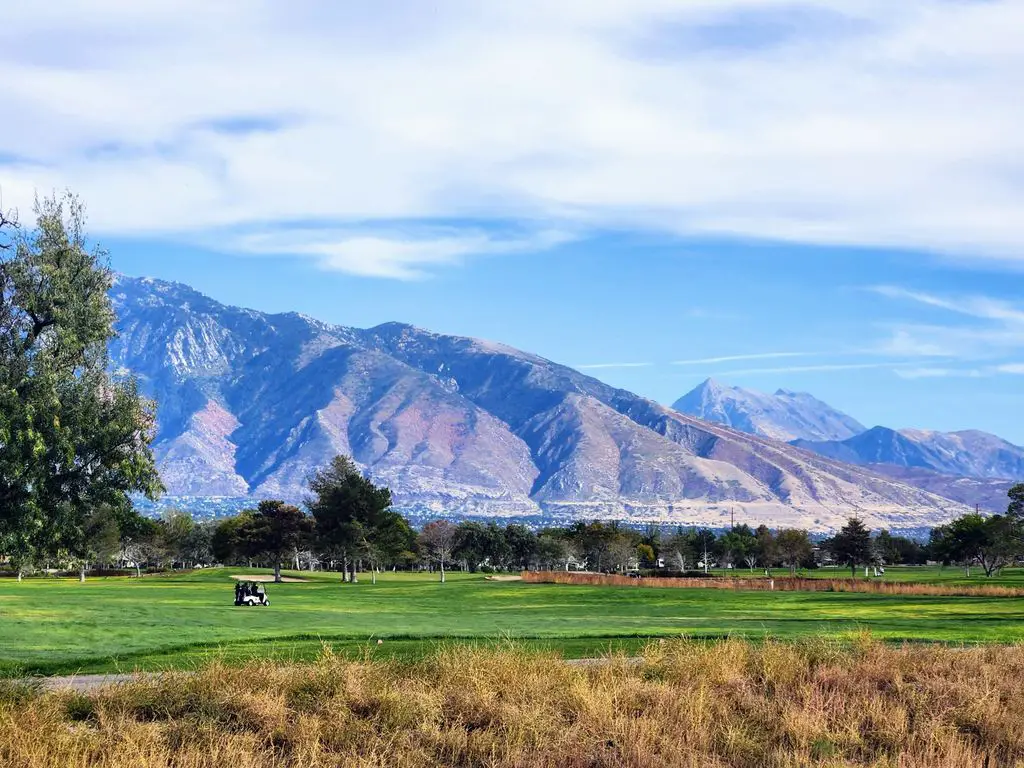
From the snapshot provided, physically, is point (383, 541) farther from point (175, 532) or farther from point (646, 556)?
point (646, 556)

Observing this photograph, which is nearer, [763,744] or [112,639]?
[763,744]

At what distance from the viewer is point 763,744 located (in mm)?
19719

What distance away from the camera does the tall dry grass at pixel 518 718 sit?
17406 mm

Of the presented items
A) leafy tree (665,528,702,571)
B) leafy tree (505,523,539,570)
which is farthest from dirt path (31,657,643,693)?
leafy tree (665,528,702,571)

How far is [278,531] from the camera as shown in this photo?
118 m

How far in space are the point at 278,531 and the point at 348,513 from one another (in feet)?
24.3

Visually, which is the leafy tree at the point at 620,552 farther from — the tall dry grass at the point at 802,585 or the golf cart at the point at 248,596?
the golf cart at the point at 248,596

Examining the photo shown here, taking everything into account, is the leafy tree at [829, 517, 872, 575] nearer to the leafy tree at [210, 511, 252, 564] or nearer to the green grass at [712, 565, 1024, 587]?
the green grass at [712, 565, 1024, 587]

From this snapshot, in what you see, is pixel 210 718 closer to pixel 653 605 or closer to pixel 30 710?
pixel 30 710

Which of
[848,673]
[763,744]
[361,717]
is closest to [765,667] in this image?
[848,673]

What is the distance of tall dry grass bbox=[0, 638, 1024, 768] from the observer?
17406mm

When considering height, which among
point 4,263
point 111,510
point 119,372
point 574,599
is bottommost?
point 574,599

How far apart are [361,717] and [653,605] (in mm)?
50358

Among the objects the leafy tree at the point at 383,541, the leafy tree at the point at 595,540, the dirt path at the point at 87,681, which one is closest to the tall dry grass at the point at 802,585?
the leafy tree at the point at 383,541
